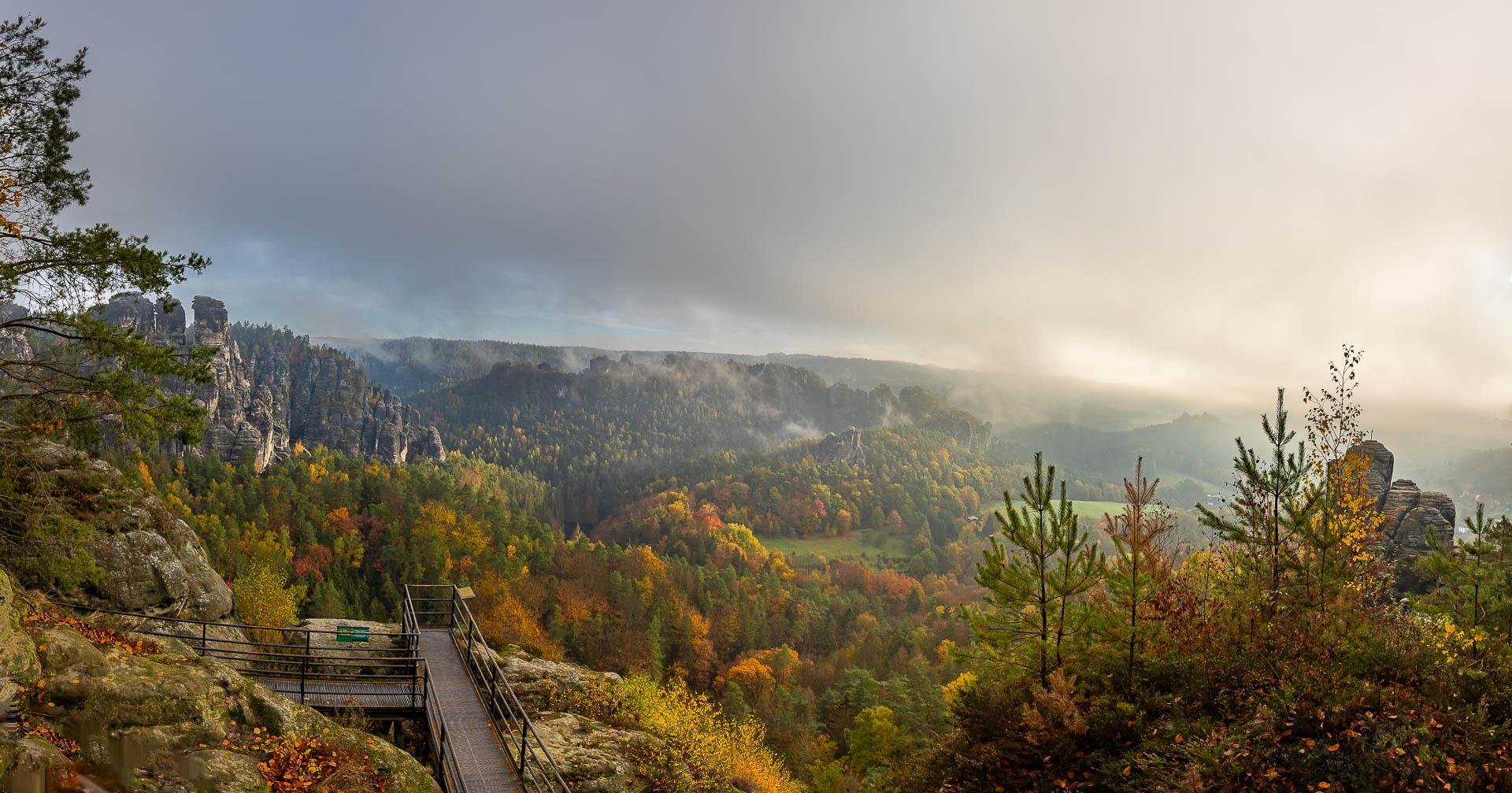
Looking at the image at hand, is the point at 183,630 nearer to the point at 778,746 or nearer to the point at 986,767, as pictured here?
the point at 986,767

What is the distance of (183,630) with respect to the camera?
54.7 feet

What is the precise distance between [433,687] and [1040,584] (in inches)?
518

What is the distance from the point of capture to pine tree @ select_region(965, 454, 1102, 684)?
11.5m

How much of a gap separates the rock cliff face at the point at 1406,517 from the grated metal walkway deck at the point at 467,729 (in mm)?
35189

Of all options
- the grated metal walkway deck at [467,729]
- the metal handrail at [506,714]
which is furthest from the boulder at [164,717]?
the metal handrail at [506,714]

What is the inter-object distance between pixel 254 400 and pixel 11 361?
128011 mm

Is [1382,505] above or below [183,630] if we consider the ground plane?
above

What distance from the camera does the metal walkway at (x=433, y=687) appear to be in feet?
41.9

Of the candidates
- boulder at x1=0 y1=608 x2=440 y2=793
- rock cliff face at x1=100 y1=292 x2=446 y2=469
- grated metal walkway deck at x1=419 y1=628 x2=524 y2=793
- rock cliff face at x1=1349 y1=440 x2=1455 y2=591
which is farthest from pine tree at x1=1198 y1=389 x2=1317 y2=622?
rock cliff face at x1=100 y1=292 x2=446 y2=469

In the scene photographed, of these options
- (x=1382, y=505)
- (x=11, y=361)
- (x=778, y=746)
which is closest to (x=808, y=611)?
(x=778, y=746)

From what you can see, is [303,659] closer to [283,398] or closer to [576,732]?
[576,732]

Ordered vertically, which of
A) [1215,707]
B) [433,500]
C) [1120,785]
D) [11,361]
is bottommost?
[433,500]

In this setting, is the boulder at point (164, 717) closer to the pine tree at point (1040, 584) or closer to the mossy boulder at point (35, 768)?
the mossy boulder at point (35, 768)

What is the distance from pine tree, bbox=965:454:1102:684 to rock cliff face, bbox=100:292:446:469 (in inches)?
4330
